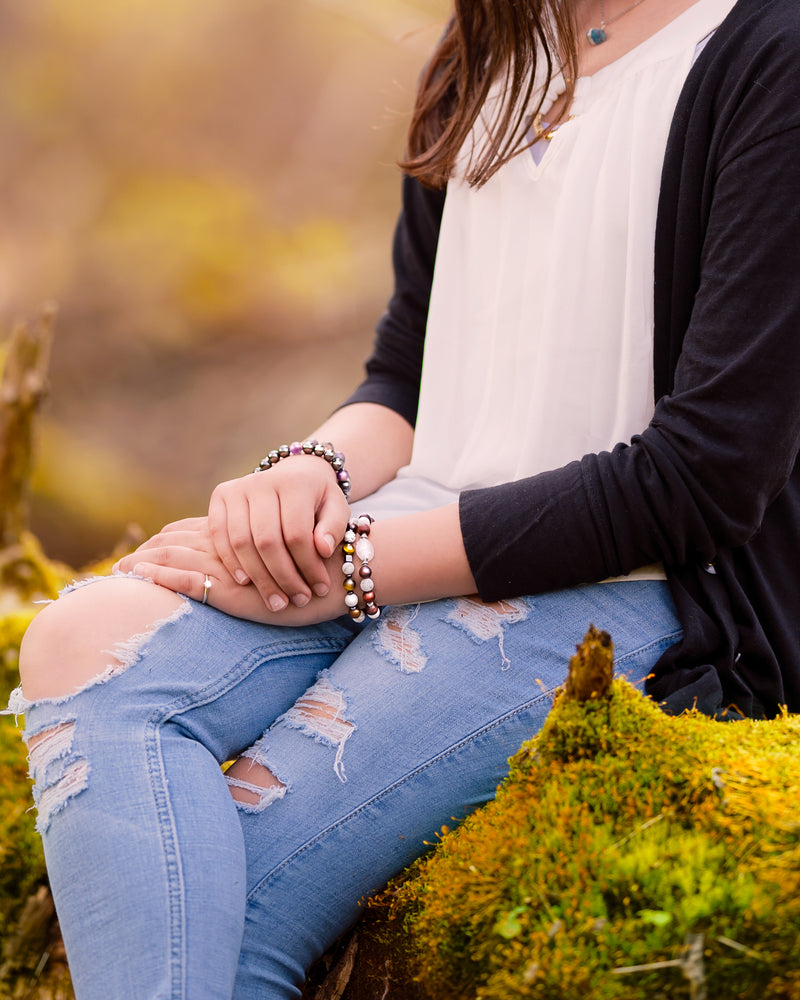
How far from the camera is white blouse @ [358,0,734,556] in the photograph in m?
1.03

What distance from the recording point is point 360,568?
0.97 m

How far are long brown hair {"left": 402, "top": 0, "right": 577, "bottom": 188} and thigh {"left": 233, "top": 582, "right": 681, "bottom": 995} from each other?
0.64 meters

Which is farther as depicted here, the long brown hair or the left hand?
the long brown hair

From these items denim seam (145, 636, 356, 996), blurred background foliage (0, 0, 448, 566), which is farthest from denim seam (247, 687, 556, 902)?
blurred background foliage (0, 0, 448, 566)

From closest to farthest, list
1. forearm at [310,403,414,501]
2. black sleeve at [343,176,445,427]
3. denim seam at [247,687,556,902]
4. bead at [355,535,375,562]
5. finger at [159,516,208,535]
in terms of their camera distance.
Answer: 1. denim seam at [247,687,556,902]
2. bead at [355,535,375,562]
3. finger at [159,516,208,535]
4. forearm at [310,403,414,501]
5. black sleeve at [343,176,445,427]

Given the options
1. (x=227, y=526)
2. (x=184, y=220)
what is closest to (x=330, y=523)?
(x=227, y=526)

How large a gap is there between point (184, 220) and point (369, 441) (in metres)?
2.78

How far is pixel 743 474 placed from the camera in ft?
2.98

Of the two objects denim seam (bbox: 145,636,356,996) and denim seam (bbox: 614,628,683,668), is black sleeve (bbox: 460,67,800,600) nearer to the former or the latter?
denim seam (bbox: 614,628,683,668)

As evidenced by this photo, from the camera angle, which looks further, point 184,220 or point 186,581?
point 184,220

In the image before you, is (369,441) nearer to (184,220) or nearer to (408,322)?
(408,322)

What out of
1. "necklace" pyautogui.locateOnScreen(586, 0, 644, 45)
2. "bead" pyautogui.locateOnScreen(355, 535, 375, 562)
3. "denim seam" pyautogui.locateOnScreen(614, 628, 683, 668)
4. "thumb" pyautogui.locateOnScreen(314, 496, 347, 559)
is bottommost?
"denim seam" pyautogui.locateOnScreen(614, 628, 683, 668)

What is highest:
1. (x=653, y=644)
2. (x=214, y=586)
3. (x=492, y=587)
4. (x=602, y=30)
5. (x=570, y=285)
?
(x=602, y=30)

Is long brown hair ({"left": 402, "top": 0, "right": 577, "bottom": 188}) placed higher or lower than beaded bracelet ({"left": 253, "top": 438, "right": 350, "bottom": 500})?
higher
